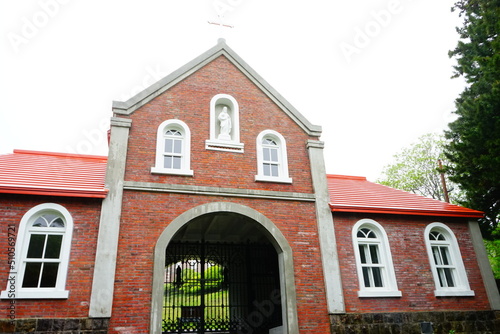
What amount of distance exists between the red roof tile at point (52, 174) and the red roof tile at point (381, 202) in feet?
23.2

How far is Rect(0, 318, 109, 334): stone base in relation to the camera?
8.27 m

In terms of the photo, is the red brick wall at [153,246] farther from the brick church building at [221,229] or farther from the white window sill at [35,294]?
the white window sill at [35,294]

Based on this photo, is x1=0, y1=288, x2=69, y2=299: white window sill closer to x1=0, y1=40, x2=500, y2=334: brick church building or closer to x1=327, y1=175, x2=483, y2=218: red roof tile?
x1=0, y1=40, x2=500, y2=334: brick church building

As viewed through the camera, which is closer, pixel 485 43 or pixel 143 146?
pixel 143 146

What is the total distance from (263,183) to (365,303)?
14.8 feet

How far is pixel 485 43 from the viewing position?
560 inches

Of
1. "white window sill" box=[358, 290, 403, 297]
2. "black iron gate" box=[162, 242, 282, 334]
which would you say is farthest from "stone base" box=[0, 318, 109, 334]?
"white window sill" box=[358, 290, 403, 297]

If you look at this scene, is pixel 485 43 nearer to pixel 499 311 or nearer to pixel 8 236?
pixel 499 311

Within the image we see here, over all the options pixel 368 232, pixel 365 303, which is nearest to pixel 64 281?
pixel 365 303

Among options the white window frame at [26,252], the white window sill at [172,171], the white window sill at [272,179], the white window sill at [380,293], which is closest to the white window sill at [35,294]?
the white window frame at [26,252]

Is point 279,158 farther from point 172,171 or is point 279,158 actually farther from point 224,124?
point 172,171

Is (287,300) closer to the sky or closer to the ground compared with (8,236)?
closer to the ground

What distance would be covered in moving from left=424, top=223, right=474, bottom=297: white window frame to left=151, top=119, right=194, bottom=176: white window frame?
800cm

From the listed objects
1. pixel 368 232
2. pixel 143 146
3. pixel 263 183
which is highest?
pixel 143 146
